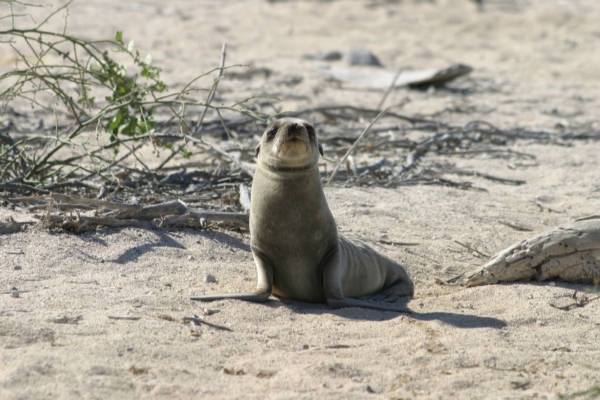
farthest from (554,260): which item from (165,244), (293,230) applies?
(165,244)

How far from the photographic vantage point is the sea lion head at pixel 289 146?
16.2 ft

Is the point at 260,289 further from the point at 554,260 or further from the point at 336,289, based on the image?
the point at 554,260

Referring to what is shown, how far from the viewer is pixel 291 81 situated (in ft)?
41.6

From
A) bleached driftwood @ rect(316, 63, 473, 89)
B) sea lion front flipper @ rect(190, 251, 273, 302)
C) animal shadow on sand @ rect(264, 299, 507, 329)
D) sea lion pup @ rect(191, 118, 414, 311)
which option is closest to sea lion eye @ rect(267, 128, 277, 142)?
sea lion pup @ rect(191, 118, 414, 311)

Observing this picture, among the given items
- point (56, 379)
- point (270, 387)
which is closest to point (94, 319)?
point (56, 379)

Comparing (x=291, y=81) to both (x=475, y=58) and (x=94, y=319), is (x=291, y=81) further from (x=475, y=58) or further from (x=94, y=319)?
(x=94, y=319)

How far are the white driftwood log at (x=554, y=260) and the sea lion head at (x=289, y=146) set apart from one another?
4.15ft

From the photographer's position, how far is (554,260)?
5.65 metres

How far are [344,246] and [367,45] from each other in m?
11.4

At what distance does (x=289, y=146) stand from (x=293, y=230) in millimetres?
471

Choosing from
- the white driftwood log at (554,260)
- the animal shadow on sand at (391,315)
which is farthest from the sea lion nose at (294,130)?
the white driftwood log at (554,260)

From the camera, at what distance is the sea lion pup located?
5.06m

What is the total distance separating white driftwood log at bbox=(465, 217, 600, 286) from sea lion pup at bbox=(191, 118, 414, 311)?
0.72 m

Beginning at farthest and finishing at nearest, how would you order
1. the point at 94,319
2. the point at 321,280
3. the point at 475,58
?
the point at 475,58 < the point at 321,280 < the point at 94,319
